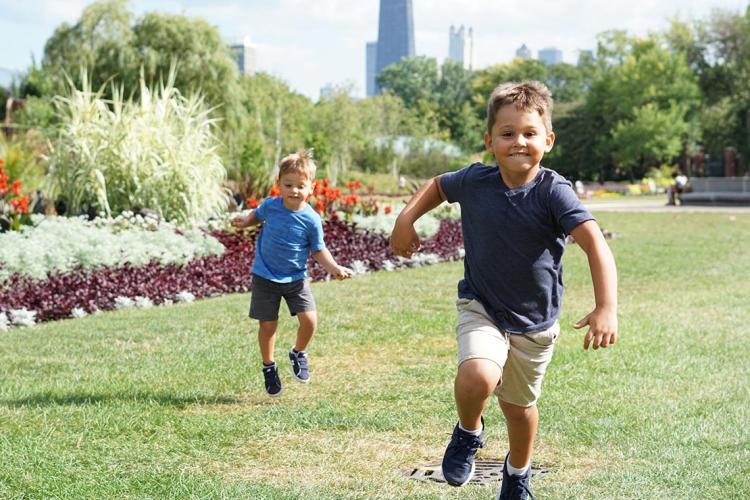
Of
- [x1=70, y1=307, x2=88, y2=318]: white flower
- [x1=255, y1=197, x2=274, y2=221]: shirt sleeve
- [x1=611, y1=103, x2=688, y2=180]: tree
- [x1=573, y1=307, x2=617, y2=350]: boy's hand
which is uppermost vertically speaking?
[x1=611, y1=103, x2=688, y2=180]: tree

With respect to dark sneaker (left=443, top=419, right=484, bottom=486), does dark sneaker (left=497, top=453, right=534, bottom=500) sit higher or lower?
lower

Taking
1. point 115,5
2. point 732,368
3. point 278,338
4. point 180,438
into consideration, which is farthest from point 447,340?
point 115,5

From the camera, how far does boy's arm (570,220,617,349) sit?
3105mm

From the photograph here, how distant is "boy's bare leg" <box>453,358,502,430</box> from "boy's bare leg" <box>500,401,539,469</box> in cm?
24

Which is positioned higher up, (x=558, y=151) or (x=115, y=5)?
(x=115, y=5)

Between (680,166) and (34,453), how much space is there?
6312 centimetres

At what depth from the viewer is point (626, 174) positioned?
2532 inches

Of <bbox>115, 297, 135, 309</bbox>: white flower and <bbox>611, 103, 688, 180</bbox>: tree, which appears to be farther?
<bbox>611, 103, 688, 180</bbox>: tree

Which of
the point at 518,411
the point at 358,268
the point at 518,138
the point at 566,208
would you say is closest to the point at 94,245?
the point at 358,268

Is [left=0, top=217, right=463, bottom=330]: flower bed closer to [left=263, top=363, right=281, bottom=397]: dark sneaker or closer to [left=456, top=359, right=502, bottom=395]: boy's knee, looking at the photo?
[left=263, top=363, right=281, bottom=397]: dark sneaker

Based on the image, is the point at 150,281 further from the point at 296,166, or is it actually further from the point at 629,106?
the point at 629,106

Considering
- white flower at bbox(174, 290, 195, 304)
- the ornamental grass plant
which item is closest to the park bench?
the ornamental grass plant

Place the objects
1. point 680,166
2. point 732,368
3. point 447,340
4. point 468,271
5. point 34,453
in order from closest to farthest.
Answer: point 468,271, point 34,453, point 732,368, point 447,340, point 680,166

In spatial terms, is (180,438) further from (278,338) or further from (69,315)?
(69,315)
